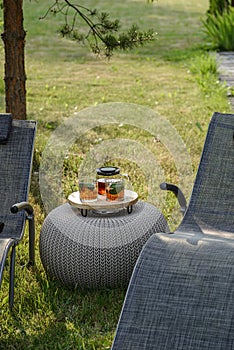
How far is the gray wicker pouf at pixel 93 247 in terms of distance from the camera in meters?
3.18

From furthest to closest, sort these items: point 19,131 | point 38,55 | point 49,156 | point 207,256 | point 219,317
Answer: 1. point 38,55
2. point 49,156
3. point 19,131
4. point 207,256
5. point 219,317

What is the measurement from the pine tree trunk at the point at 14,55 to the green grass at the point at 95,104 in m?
0.55

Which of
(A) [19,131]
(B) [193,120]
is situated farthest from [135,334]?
(B) [193,120]

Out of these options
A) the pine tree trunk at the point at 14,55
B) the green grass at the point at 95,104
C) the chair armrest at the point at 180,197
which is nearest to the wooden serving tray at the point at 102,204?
the chair armrest at the point at 180,197

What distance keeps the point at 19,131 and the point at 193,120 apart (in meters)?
3.22

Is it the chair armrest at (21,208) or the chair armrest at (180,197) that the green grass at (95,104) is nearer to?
the chair armrest at (21,208)

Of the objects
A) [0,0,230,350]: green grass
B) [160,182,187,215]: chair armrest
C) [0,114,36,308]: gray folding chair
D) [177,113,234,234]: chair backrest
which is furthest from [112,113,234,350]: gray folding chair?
[0,114,36,308]: gray folding chair

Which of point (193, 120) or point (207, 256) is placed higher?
point (207, 256)

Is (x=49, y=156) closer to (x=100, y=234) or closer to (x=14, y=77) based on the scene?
(x=14, y=77)

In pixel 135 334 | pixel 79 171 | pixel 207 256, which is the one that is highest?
pixel 207 256

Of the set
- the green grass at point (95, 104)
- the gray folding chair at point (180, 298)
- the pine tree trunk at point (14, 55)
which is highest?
the pine tree trunk at point (14, 55)

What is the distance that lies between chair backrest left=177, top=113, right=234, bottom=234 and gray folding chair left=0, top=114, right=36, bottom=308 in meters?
0.81

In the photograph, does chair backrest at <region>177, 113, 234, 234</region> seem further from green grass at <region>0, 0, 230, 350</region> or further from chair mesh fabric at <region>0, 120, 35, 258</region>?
chair mesh fabric at <region>0, 120, 35, 258</region>

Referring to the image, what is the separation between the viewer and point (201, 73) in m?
8.62
